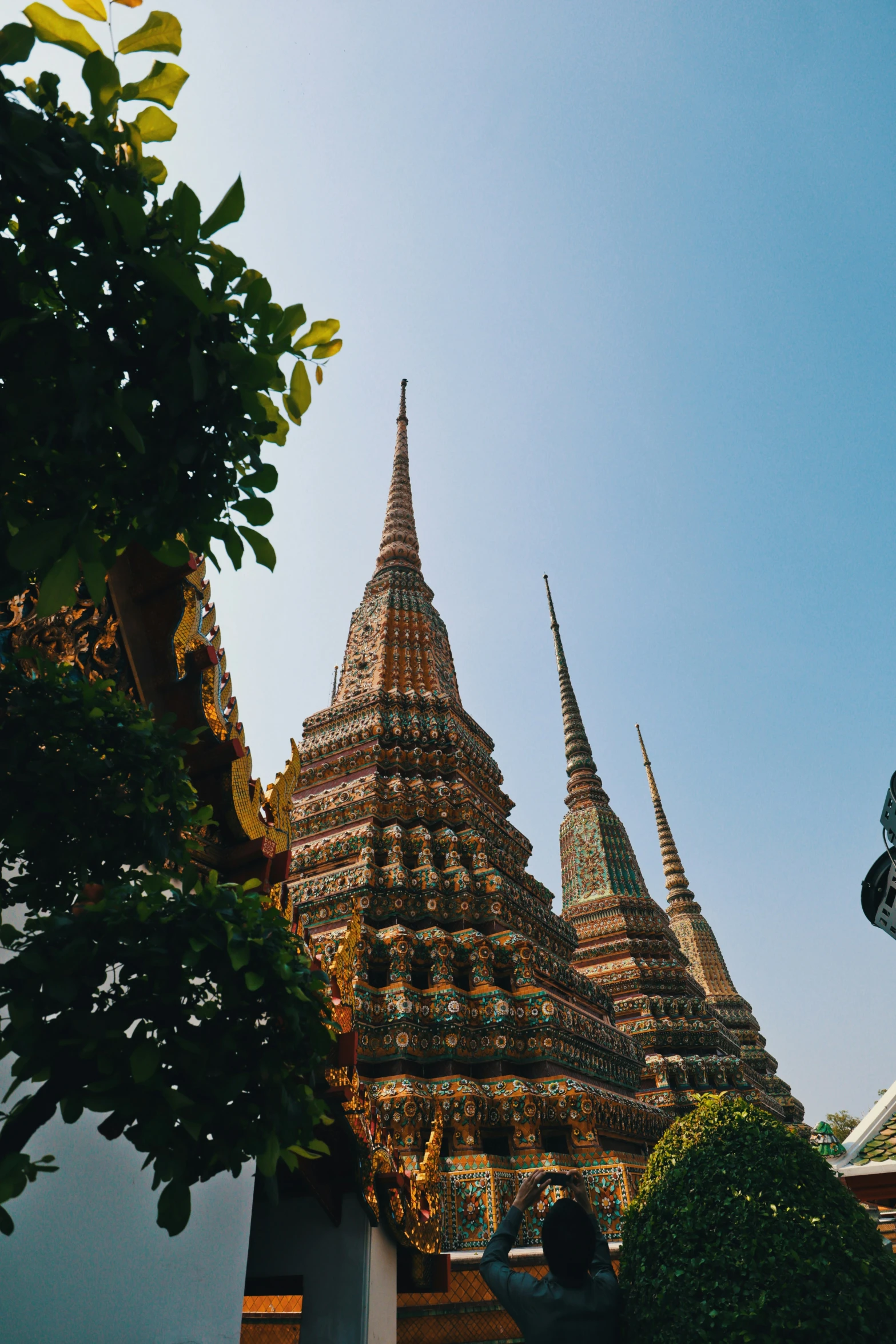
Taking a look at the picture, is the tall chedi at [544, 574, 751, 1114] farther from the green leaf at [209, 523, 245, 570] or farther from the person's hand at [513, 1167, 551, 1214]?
the green leaf at [209, 523, 245, 570]

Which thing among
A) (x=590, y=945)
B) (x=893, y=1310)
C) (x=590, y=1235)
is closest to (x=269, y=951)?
(x=590, y=1235)

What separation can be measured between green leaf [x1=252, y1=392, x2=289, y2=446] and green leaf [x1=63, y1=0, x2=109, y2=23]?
80 cm

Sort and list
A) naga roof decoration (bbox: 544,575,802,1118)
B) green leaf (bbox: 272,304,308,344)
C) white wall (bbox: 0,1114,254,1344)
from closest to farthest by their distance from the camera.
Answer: green leaf (bbox: 272,304,308,344)
white wall (bbox: 0,1114,254,1344)
naga roof decoration (bbox: 544,575,802,1118)

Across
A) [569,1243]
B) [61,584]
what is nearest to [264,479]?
[61,584]

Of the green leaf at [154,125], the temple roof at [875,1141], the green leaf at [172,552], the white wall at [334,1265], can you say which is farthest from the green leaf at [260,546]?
the temple roof at [875,1141]

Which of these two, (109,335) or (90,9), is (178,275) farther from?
(90,9)

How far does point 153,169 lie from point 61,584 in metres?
0.98

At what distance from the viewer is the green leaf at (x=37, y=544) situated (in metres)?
1.61

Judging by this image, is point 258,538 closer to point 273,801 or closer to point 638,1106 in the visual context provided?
point 273,801

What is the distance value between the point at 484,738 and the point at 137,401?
12323mm

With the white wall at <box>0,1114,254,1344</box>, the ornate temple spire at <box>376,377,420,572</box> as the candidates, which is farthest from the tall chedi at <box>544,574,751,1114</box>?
the white wall at <box>0,1114,254,1344</box>

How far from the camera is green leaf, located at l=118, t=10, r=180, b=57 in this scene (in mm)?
1708

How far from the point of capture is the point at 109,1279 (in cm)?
295

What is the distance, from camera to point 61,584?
1.67m
